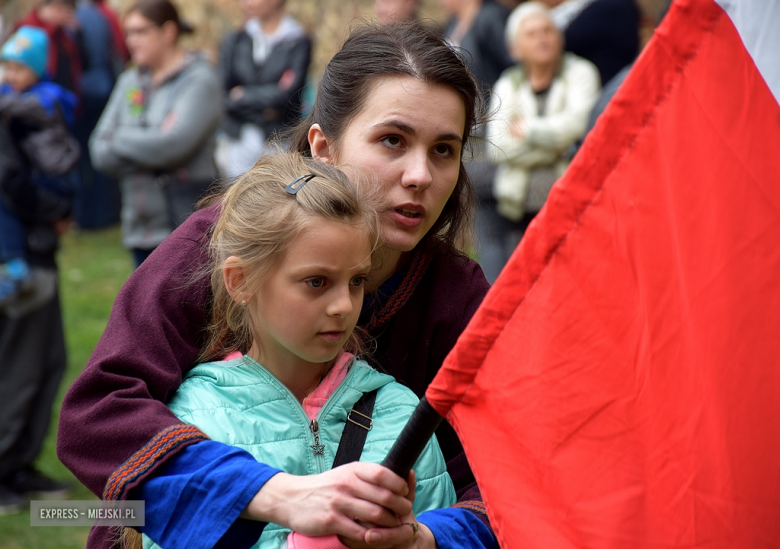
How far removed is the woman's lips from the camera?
2160 millimetres

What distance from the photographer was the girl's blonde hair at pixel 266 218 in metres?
1.91

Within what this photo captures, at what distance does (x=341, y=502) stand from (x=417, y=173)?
2.66 ft

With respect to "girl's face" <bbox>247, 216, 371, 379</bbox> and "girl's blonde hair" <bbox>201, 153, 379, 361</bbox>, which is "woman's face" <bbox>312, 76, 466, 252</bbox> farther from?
"girl's face" <bbox>247, 216, 371, 379</bbox>

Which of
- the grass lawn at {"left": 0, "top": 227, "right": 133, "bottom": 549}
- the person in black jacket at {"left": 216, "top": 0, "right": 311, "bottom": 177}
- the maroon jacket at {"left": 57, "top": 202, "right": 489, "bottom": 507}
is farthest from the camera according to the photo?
the person in black jacket at {"left": 216, "top": 0, "right": 311, "bottom": 177}

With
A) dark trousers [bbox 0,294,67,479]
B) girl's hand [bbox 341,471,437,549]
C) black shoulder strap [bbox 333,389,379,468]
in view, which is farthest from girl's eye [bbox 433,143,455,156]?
dark trousers [bbox 0,294,67,479]

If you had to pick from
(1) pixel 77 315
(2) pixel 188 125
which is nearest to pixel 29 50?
(2) pixel 188 125

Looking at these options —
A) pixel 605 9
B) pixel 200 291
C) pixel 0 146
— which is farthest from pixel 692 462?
pixel 605 9

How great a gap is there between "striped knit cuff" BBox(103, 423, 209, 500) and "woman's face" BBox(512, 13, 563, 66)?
3.89 meters

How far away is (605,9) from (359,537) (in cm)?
432

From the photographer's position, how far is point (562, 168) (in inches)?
205

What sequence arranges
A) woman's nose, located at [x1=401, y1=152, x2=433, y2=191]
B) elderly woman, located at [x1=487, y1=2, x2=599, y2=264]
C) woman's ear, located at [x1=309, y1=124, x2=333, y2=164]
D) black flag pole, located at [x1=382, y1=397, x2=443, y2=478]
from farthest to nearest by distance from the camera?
elderly woman, located at [x1=487, y1=2, x2=599, y2=264], woman's ear, located at [x1=309, y1=124, x2=333, y2=164], woman's nose, located at [x1=401, y1=152, x2=433, y2=191], black flag pole, located at [x1=382, y1=397, x2=443, y2=478]

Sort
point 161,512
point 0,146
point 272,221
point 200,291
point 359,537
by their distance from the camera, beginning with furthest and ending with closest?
point 0,146 < point 200,291 < point 272,221 < point 161,512 < point 359,537

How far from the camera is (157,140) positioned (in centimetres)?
526

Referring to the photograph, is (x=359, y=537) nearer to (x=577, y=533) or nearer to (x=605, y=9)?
(x=577, y=533)
